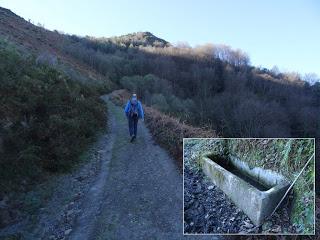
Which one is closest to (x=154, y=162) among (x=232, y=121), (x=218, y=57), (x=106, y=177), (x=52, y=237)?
(x=106, y=177)

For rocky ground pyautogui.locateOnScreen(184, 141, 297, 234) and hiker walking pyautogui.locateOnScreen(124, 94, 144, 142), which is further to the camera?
hiker walking pyautogui.locateOnScreen(124, 94, 144, 142)

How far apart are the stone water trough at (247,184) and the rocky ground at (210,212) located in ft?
0.41

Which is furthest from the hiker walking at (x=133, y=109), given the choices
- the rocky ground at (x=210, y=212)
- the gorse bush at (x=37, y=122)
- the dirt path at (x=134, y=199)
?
the rocky ground at (x=210, y=212)

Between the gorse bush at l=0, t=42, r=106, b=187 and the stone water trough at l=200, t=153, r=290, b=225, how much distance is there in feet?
22.1

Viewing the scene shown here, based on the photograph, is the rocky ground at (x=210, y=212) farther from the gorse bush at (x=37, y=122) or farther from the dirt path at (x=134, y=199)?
the gorse bush at (x=37, y=122)

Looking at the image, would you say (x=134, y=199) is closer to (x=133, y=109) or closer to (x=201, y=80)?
(x=133, y=109)

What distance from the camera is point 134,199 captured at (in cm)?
956

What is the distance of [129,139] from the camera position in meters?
16.1

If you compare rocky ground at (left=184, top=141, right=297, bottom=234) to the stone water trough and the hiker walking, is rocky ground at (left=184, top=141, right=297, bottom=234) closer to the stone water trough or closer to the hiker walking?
the stone water trough

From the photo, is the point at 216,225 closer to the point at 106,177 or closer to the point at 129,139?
the point at 106,177

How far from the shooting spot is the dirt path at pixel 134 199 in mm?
8062

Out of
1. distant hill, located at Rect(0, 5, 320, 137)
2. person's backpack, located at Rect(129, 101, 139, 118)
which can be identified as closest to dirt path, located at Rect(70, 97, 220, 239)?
person's backpack, located at Rect(129, 101, 139, 118)

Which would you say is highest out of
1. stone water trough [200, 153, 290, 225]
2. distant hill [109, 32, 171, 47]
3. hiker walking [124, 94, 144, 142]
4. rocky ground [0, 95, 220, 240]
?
distant hill [109, 32, 171, 47]

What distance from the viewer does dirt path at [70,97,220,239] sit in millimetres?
8062
